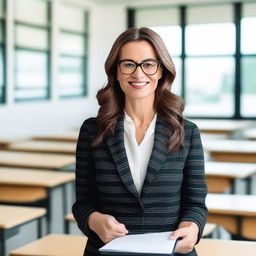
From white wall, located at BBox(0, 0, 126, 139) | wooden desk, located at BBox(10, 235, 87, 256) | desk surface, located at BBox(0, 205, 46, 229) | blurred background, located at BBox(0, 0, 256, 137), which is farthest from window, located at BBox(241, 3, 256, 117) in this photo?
wooden desk, located at BBox(10, 235, 87, 256)

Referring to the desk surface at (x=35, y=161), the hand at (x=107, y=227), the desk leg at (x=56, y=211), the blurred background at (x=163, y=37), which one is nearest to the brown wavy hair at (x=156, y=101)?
the hand at (x=107, y=227)

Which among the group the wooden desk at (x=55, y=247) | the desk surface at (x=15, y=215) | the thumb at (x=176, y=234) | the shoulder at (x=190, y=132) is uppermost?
the shoulder at (x=190, y=132)

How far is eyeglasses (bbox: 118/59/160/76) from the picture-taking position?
4.45 ft

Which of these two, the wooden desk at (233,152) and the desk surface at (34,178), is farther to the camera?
the wooden desk at (233,152)

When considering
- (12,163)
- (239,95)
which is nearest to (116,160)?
(12,163)

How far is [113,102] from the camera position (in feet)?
4.75

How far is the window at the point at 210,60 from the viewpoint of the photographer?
10742 mm

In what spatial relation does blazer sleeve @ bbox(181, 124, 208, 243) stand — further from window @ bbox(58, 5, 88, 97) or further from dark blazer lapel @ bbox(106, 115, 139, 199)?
window @ bbox(58, 5, 88, 97)

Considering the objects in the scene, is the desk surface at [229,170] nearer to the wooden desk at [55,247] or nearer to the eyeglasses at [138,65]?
the wooden desk at [55,247]

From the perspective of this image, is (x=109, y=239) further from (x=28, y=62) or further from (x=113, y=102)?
(x=28, y=62)

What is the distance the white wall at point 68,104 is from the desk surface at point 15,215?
16.7ft

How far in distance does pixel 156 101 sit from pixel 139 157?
0.50 feet

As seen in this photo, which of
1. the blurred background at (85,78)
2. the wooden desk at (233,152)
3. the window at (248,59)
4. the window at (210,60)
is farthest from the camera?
the window at (210,60)

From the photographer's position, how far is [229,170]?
4465mm
